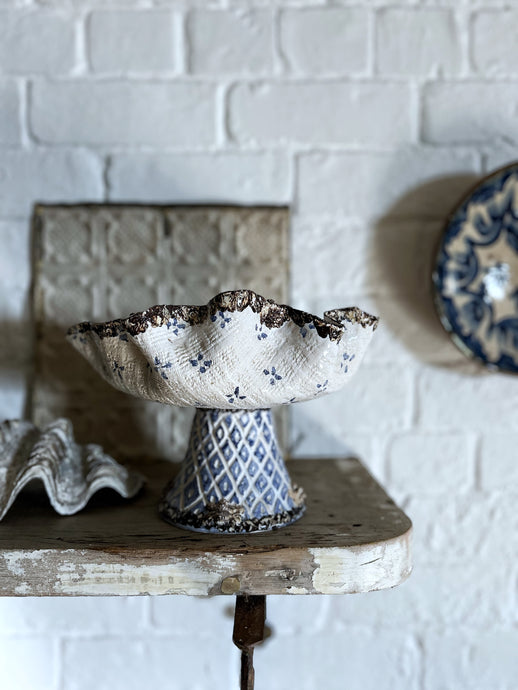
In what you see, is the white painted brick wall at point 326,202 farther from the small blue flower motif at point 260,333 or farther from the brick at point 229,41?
the small blue flower motif at point 260,333

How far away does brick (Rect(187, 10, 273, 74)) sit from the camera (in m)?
0.78

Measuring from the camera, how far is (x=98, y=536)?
54 cm

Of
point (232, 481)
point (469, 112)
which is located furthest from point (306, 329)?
point (469, 112)

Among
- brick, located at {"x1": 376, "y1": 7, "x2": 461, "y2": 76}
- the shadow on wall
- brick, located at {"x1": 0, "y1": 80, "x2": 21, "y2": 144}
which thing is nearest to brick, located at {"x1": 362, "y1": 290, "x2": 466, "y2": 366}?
the shadow on wall

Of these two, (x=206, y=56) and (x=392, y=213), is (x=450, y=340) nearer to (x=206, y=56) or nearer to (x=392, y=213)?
(x=392, y=213)

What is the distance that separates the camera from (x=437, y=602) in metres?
0.84

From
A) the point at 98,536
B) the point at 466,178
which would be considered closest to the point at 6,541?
the point at 98,536

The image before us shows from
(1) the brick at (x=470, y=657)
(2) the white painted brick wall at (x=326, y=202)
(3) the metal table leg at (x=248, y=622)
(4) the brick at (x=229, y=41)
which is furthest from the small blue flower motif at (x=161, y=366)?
(1) the brick at (x=470, y=657)

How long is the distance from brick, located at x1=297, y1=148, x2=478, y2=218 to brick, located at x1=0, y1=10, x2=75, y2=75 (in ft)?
1.03

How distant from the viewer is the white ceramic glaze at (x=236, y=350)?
478 mm

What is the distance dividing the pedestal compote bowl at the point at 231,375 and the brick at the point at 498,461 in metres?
0.33

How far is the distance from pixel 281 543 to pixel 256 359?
5.9 inches

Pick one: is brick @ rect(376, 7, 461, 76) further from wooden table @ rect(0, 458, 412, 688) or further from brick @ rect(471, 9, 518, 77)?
wooden table @ rect(0, 458, 412, 688)

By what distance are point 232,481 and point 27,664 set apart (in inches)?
18.2
